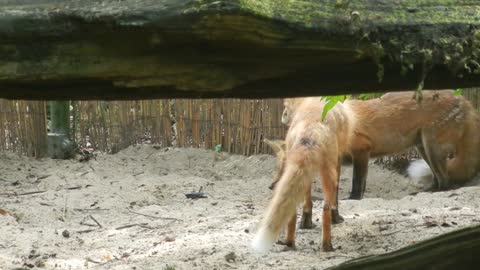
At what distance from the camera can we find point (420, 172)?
9.37 m

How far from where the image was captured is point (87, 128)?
32.8ft

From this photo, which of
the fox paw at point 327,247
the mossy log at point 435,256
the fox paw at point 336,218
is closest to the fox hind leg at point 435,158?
the fox paw at point 336,218

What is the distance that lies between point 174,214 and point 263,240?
8.25 feet

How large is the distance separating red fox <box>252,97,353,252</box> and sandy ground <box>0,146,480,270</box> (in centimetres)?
38

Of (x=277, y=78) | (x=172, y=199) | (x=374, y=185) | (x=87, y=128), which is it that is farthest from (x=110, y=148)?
(x=277, y=78)

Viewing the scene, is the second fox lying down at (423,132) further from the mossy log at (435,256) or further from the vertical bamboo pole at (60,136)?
the mossy log at (435,256)

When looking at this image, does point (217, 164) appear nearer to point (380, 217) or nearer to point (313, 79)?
point (380, 217)

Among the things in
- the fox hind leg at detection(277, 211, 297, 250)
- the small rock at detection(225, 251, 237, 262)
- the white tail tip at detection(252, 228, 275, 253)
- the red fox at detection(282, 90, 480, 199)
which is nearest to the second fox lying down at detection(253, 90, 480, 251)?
the red fox at detection(282, 90, 480, 199)

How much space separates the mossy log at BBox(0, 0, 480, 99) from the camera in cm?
163

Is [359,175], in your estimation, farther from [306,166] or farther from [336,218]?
[306,166]

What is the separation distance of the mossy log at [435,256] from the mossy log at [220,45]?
0.55 meters

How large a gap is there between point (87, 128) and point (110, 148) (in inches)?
15.4

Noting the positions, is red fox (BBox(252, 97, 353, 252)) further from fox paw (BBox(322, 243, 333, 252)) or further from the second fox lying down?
the second fox lying down

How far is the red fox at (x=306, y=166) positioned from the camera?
16.2 feet
